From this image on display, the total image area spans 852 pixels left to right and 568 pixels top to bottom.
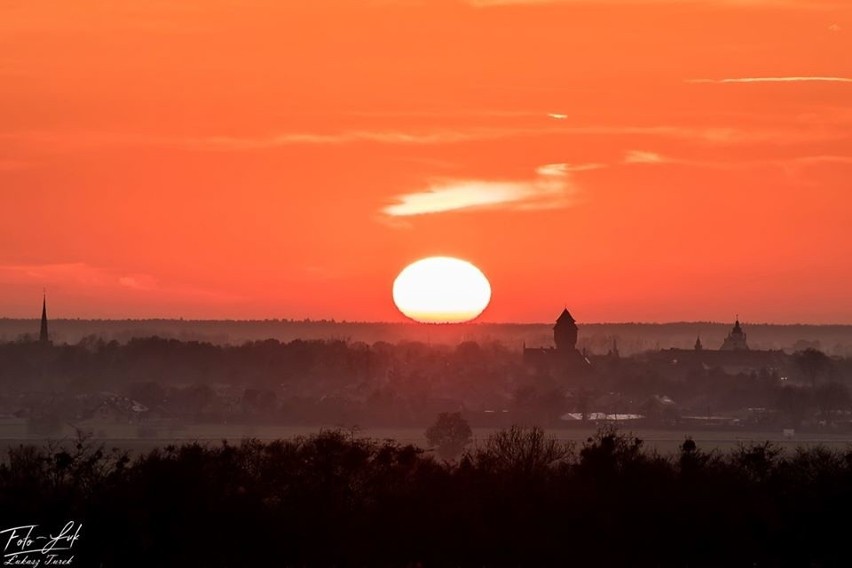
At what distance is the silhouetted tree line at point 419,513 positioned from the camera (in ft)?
227

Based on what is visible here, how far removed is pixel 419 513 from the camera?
7681cm

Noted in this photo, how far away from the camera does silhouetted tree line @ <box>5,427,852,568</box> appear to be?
69.2 meters

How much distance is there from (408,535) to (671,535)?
30.6 ft

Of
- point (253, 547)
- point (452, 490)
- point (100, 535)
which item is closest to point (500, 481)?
point (452, 490)

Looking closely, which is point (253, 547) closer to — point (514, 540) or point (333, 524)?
point (333, 524)

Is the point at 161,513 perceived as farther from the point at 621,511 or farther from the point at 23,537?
the point at 621,511

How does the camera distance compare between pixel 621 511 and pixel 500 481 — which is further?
pixel 500 481

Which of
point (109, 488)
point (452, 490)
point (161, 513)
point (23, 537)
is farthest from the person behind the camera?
point (452, 490)

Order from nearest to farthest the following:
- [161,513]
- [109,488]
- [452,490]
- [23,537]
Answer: [23,537] → [161,513] → [109,488] → [452,490]

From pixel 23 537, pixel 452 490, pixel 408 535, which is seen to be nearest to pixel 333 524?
pixel 408 535

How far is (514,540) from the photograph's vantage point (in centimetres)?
7388

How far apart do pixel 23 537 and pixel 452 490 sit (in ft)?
71.2

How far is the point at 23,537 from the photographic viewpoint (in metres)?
64.3

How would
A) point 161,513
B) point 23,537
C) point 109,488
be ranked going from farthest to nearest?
point 109,488
point 161,513
point 23,537
